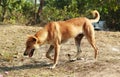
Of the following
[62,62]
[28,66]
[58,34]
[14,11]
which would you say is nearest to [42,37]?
[58,34]

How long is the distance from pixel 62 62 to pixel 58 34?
0.77 meters

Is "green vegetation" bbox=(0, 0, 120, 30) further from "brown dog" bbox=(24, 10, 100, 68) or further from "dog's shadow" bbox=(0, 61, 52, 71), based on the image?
"dog's shadow" bbox=(0, 61, 52, 71)

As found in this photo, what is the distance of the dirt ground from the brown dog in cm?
31

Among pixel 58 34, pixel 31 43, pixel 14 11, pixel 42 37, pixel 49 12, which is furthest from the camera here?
pixel 49 12

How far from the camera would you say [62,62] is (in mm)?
8742

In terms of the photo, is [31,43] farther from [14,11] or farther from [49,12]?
[49,12]

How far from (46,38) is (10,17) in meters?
9.80

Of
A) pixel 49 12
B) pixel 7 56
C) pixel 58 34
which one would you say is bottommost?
pixel 49 12

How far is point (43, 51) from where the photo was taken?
970 cm

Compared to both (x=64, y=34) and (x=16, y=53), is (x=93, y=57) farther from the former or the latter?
(x=16, y=53)

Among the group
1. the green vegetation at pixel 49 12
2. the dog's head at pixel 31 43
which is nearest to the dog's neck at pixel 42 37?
the dog's head at pixel 31 43

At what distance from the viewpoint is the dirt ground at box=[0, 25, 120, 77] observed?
7938 mm

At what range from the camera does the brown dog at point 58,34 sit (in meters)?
8.02

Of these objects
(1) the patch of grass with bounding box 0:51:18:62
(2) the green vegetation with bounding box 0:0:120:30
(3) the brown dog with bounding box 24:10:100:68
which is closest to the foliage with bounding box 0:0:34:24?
(2) the green vegetation with bounding box 0:0:120:30
